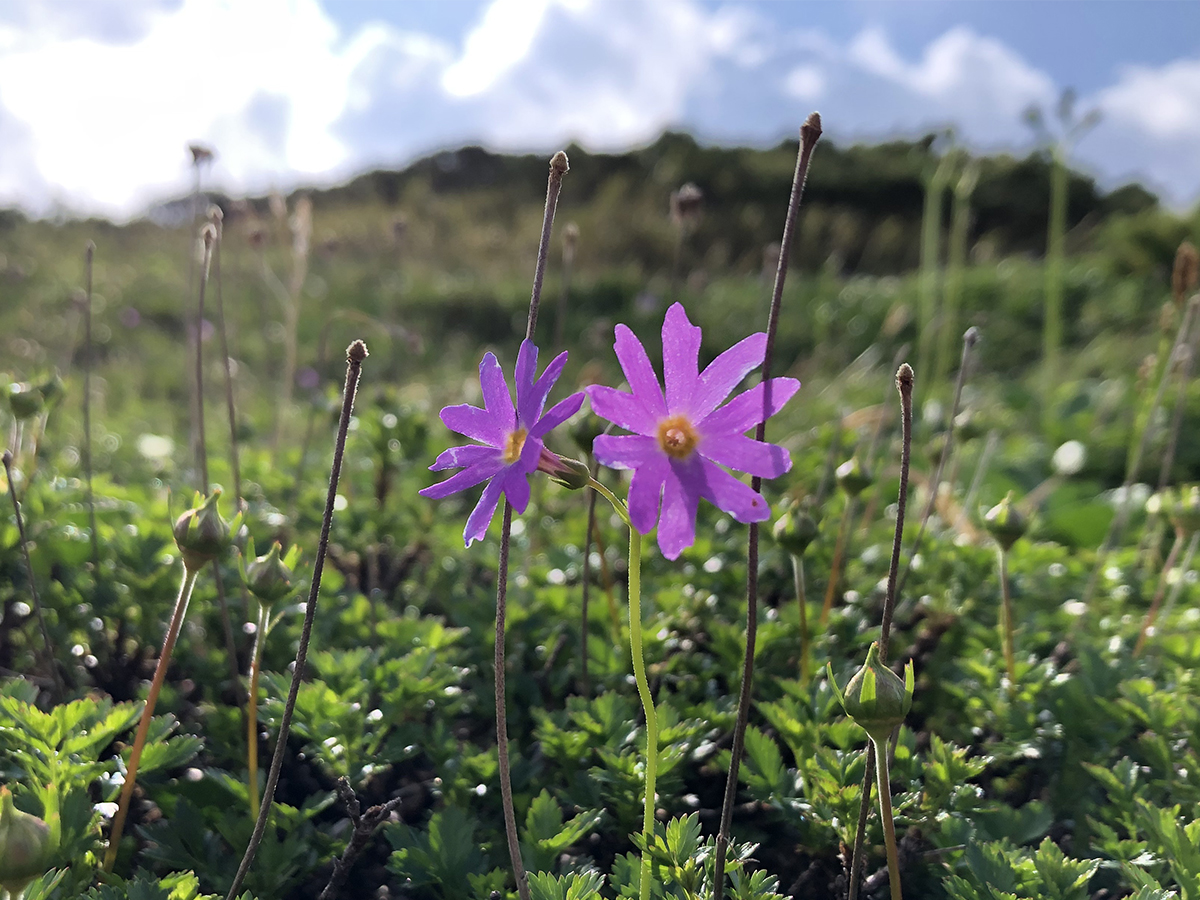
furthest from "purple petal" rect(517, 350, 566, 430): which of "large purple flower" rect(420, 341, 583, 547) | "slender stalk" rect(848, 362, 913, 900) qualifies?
"slender stalk" rect(848, 362, 913, 900)

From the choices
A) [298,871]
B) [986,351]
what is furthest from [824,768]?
[986,351]

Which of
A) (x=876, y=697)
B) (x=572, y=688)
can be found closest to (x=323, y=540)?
(x=876, y=697)

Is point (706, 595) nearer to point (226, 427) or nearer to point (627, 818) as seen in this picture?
point (627, 818)

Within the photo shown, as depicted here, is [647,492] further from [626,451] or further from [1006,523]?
[1006,523]

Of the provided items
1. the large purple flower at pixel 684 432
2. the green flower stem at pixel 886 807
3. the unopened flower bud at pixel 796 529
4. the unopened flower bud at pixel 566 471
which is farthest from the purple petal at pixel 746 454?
the unopened flower bud at pixel 796 529

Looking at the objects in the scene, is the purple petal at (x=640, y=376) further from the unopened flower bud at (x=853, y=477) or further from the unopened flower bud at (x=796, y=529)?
the unopened flower bud at (x=853, y=477)

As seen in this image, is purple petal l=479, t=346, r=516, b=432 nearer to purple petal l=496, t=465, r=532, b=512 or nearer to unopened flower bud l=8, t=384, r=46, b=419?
purple petal l=496, t=465, r=532, b=512

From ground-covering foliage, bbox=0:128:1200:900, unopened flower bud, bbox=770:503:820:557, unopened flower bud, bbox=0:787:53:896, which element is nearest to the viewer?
unopened flower bud, bbox=0:787:53:896
